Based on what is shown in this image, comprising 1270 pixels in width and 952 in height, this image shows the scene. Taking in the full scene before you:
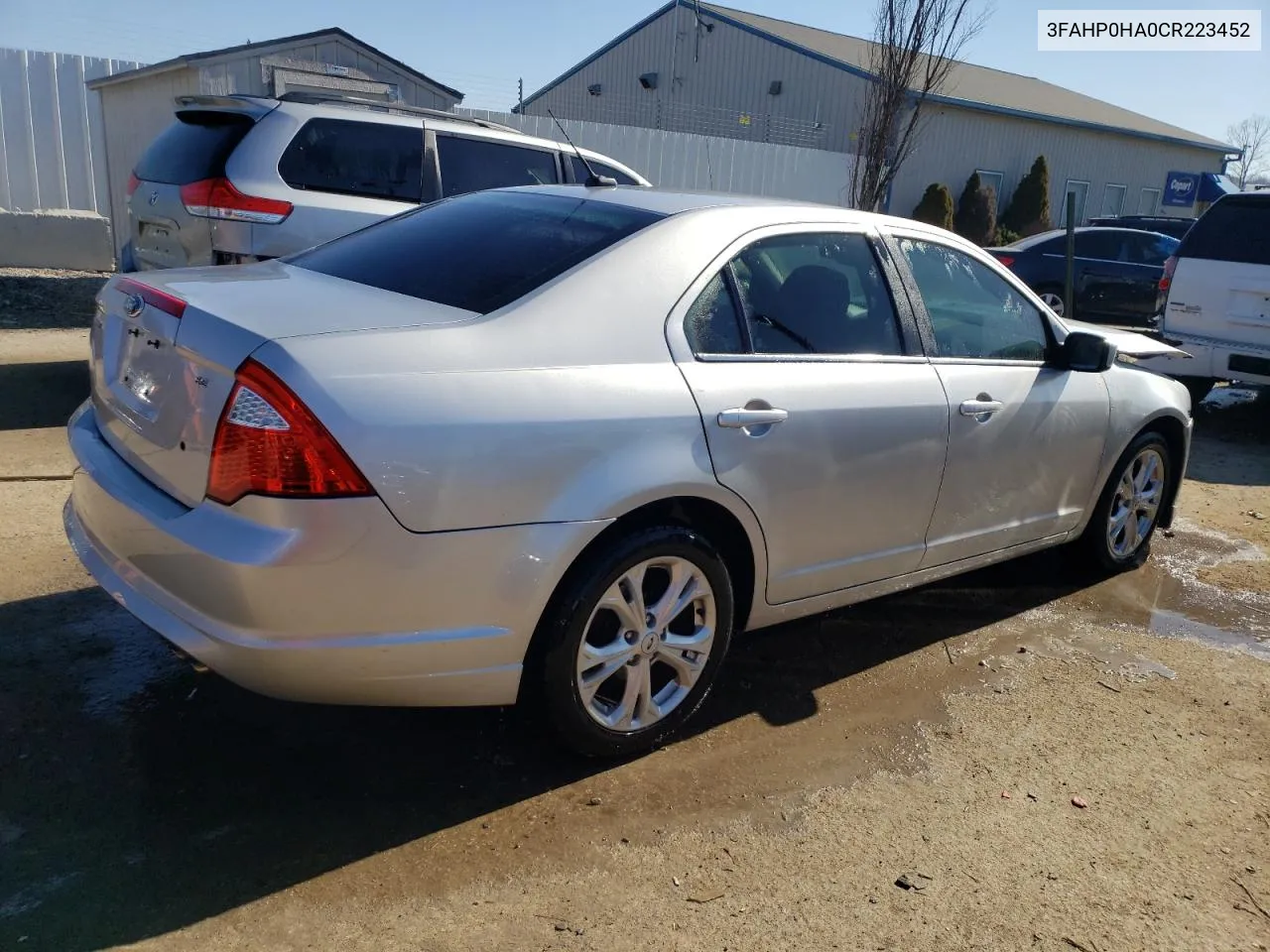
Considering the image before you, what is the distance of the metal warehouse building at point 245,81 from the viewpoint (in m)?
12.0

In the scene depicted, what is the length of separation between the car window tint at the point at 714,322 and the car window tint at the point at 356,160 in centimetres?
441

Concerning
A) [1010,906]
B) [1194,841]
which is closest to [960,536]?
[1194,841]

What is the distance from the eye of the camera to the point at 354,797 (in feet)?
9.74

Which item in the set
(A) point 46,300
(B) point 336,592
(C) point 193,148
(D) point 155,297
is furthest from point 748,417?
(A) point 46,300

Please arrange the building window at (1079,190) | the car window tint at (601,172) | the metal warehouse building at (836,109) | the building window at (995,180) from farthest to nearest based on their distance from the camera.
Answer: the building window at (1079,190) → the building window at (995,180) → the metal warehouse building at (836,109) → the car window tint at (601,172)

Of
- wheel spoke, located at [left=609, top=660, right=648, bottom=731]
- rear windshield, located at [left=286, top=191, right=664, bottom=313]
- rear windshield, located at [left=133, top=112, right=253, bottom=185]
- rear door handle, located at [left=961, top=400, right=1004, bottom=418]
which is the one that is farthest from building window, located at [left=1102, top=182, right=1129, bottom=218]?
wheel spoke, located at [left=609, top=660, right=648, bottom=731]

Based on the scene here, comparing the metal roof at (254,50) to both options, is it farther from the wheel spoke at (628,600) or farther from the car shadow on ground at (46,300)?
the wheel spoke at (628,600)

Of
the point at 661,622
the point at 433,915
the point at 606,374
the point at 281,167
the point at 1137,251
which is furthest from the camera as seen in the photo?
the point at 1137,251

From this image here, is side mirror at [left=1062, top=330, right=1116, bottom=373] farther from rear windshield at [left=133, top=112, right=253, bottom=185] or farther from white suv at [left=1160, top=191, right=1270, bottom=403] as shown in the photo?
rear windshield at [left=133, top=112, right=253, bottom=185]

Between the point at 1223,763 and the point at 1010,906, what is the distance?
4.23ft

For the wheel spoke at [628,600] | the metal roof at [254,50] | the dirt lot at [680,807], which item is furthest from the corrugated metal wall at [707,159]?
the wheel spoke at [628,600]

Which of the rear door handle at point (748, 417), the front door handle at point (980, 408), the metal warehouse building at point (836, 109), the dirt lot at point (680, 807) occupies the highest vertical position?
the metal warehouse building at point (836, 109)

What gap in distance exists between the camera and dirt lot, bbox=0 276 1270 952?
101 inches

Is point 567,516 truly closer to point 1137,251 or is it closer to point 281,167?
point 281,167
